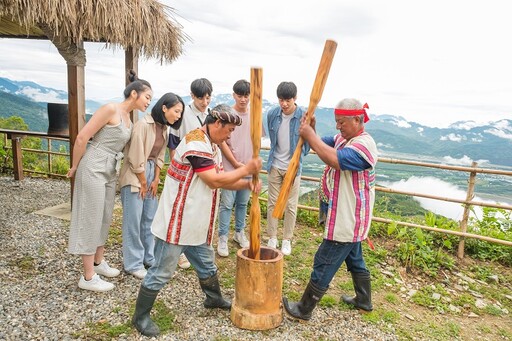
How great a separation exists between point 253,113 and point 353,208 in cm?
99

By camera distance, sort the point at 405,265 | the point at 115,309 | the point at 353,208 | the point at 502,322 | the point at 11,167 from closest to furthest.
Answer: the point at 353,208, the point at 115,309, the point at 502,322, the point at 405,265, the point at 11,167

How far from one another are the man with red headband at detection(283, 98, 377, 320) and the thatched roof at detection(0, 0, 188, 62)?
2.80m

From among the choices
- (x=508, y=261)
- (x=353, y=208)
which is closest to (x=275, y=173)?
(x=353, y=208)

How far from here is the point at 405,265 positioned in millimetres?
4281

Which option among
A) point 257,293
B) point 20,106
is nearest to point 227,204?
point 257,293

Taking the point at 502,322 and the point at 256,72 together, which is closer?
the point at 256,72

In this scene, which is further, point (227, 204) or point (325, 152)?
point (227, 204)

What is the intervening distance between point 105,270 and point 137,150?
3.85ft

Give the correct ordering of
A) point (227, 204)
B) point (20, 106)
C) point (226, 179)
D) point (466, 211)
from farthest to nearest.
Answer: point (20, 106) < point (466, 211) < point (227, 204) < point (226, 179)

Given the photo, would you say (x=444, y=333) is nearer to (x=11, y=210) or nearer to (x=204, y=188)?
(x=204, y=188)

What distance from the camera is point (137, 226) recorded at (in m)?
3.32

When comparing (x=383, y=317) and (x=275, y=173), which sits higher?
(x=275, y=173)

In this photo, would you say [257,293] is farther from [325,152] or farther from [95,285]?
[95,285]

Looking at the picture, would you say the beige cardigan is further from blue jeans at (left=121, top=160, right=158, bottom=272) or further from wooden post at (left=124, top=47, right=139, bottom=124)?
wooden post at (left=124, top=47, right=139, bottom=124)
